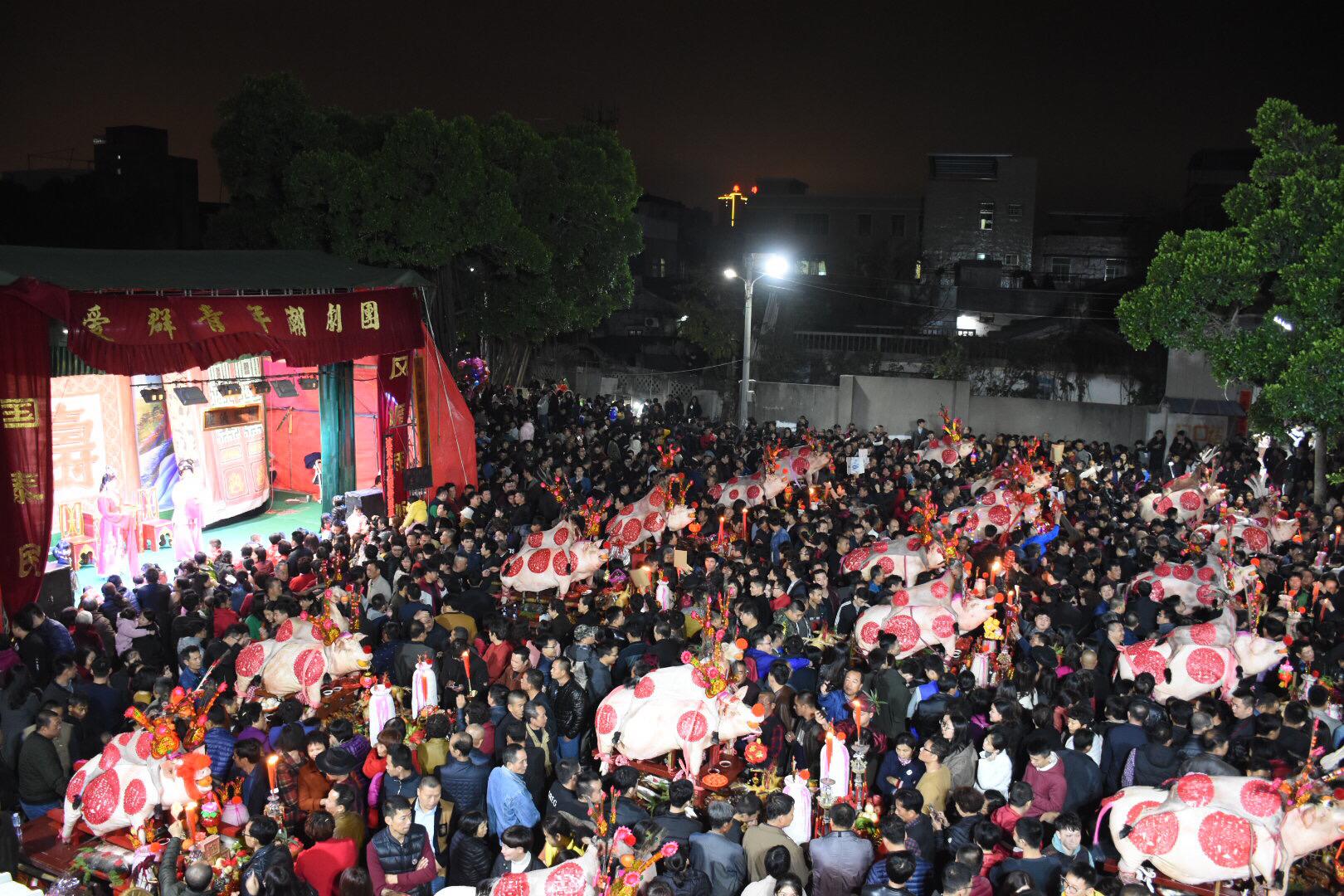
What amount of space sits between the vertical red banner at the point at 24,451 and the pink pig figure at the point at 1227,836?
35.6 feet

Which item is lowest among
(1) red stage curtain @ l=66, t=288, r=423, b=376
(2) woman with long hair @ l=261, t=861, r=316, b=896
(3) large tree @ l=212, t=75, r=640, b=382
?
(2) woman with long hair @ l=261, t=861, r=316, b=896

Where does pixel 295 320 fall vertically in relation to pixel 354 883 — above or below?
above

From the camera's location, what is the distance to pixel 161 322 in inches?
489

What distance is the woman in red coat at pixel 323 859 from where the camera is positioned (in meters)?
5.19

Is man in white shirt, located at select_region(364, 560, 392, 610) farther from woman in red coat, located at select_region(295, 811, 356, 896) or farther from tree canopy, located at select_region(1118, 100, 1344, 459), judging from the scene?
tree canopy, located at select_region(1118, 100, 1344, 459)

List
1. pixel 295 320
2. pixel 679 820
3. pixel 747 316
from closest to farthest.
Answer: pixel 679 820
pixel 295 320
pixel 747 316

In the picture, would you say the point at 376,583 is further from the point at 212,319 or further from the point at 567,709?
the point at 212,319

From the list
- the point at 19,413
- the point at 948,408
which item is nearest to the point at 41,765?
the point at 19,413

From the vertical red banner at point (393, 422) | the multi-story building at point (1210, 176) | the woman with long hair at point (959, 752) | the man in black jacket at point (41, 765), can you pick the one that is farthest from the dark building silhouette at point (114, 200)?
the multi-story building at point (1210, 176)

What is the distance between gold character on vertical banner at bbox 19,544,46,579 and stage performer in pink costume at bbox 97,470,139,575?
290cm

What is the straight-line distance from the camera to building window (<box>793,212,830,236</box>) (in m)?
36.5

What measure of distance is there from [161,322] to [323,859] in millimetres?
9317

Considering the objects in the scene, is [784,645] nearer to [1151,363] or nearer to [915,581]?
[915,581]

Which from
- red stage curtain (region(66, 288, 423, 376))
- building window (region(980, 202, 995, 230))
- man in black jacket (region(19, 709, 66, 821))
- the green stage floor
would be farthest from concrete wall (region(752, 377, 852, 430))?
man in black jacket (region(19, 709, 66, 821))
